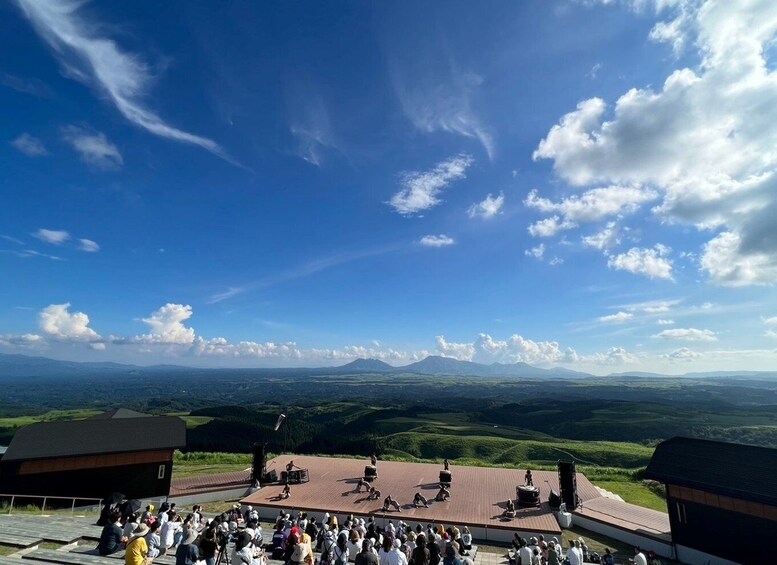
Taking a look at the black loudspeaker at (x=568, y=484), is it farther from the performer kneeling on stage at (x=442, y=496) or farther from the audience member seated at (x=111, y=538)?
the audience member seated at (x=111, y=538)

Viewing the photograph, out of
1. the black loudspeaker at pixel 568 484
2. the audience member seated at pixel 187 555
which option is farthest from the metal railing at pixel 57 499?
the black loudspeaker at pixel 568 484

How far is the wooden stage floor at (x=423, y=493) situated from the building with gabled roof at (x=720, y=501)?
569 centimetres

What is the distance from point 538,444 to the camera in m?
71.1

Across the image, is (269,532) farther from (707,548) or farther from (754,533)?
(754,533)

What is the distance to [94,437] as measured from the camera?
81.4 ft

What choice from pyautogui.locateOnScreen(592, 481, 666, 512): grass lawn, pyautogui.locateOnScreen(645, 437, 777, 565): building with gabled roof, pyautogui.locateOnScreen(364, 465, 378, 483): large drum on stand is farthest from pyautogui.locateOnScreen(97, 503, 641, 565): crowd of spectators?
pyautogui.locateOnScreen(592, 481, 666, 512): grass lawn

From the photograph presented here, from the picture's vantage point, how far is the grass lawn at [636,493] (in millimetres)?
27222

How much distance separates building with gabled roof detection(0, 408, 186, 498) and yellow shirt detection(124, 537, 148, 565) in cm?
1820

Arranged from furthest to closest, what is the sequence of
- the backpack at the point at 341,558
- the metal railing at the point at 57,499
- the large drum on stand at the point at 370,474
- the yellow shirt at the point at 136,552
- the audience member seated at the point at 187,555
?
the large drum on stand at the point at 370,474 < the metal railing at the point at 57,499 < the backpack at the point at 341,558 < the audience member seated at the point at 187,555 < the yellow shirt at the point at 136,552

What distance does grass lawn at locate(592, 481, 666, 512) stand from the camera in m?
27.2

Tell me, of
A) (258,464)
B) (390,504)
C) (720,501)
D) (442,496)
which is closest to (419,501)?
(390,504)

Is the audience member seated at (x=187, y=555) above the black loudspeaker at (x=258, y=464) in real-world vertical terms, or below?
above

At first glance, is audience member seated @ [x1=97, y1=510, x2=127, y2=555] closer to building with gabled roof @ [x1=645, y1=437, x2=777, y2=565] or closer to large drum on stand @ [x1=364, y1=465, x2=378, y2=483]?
large drum on stand @ [x1=364, y1=465, x2=378, y2=483]

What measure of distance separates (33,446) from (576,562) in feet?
90.0
